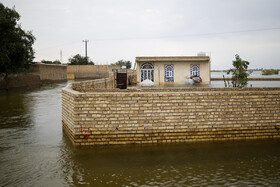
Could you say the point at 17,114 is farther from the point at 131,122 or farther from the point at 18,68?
the point at 18,68

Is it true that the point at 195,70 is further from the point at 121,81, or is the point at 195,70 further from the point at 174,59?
the point at 121,81

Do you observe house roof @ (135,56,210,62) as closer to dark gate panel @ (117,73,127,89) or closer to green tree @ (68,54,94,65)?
dark gate panel @ (117,73,127,89)

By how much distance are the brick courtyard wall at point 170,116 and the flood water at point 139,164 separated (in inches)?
9.6

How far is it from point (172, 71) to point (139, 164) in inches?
925

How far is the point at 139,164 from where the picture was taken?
5.56m

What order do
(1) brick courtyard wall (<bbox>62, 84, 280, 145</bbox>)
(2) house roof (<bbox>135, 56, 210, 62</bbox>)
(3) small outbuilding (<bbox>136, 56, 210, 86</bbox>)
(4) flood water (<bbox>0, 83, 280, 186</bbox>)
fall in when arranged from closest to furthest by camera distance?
(4) flood water (<bbox>0, 83, 280, 186</bbox>) → (1) brick courtyard wall (<bbox>62, 84, 280, 145</bbox>) → (2) house roof (<bbox>135, 56, 210, 62</bbox>) → (3) small outbuilding (<bbox>136, 56, 210, 86</bbox>)

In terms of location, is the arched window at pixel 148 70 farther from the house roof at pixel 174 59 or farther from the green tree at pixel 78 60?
the green tree at pixel 78 60

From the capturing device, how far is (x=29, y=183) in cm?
471

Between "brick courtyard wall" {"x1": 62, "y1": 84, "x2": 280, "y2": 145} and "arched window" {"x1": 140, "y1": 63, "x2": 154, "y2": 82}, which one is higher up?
"arched window" {"x1": 140, "y1": 63, "x2": 154, "y2": 82}

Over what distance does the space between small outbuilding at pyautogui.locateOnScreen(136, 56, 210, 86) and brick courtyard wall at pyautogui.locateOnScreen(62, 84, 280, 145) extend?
69.8 ft

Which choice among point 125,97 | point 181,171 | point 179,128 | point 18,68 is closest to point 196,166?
point 181,171

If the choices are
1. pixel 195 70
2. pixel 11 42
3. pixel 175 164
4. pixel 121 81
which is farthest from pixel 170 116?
pixel 195 70

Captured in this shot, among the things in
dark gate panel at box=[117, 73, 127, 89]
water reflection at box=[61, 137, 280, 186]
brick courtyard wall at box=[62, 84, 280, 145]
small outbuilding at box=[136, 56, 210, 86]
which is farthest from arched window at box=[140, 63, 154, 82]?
water reflection at box=[61, 137, 280, 186]

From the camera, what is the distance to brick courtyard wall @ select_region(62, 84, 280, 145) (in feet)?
21.2
